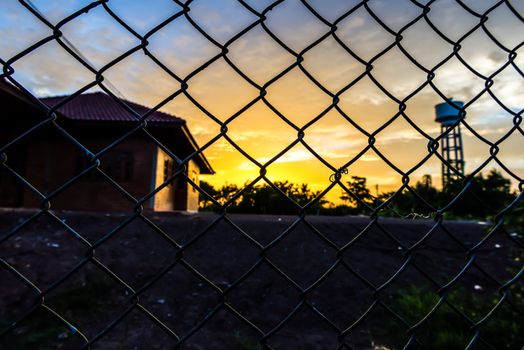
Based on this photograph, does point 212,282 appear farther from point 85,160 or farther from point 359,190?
point 85,160

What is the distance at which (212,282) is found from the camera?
4.94 meters

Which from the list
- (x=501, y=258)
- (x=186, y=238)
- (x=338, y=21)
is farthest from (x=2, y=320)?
(x=501, y=258)

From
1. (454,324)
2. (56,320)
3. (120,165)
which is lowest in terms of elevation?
(454,324)

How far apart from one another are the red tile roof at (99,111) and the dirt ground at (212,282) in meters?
5.07

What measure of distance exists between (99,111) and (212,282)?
10725mm

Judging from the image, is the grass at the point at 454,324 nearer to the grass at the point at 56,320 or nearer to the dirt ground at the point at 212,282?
the dirt ground at the point at 212,282

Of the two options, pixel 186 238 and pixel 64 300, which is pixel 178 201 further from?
pixel 64 300

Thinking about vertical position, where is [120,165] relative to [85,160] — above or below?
below

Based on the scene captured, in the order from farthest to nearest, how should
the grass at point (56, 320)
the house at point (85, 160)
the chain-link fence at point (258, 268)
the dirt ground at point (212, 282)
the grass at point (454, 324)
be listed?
the house at point (85, 160) → the dirt ground at point (212, 282) → the grass at point (56, 320) → the grass at point (454, 324) → the chain-link fence at point (258, 268)

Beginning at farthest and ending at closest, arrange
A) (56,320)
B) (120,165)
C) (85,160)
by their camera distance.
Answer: (85,160)
(120,165)
(56,320)

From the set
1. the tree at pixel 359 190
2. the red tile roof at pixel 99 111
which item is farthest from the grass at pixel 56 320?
the red tile roof at pixel 99 111

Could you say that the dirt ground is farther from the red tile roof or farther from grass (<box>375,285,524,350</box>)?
the red tile roof

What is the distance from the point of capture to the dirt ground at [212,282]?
354 cm

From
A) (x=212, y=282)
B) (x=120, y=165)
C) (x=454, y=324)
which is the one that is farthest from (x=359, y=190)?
(x=120, y=165)
